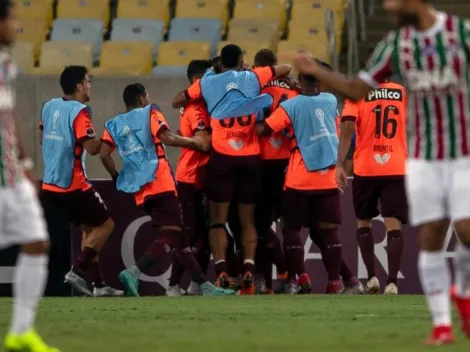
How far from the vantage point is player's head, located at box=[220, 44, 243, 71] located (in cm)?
1356

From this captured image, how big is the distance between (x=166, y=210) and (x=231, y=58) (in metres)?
1.63

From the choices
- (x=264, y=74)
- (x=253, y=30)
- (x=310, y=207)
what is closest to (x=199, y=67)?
(x=264, y=74)

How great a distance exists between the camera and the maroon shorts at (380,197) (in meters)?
13.5

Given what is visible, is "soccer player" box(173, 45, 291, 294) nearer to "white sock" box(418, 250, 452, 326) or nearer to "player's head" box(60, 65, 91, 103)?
"player's head" box(60, 65, 91, 103)

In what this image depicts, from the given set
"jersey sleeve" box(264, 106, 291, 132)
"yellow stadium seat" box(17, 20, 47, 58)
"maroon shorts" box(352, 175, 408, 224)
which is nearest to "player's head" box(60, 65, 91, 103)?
"jersey sleeve" box(264, 106, 291, 132)

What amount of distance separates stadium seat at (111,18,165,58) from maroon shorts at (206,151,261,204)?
608cm

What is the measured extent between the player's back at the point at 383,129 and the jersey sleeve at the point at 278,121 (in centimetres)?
76

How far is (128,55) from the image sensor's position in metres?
18.7

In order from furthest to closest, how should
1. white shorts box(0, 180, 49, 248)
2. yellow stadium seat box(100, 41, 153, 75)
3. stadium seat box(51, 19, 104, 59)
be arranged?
stadium seat box(51, 19, 104, 59) < yellow stadium seat box(100, 41, 153, 75) < white shorts box(0, 180, 49, 248)

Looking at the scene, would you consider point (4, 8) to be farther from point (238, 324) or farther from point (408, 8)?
point (238, 324)

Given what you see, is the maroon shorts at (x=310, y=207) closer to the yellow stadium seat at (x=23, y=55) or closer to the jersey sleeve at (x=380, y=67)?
the jersey sleeve at (x=380, y=67)

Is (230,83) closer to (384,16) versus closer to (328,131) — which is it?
(328,131)

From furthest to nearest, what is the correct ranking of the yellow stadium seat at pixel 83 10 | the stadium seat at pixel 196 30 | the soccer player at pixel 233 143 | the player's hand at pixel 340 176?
the yellow stadium seat at pixel 83 10, the stadium seat at pixel 196 30, the soccer player at pixel 233 143, the player's hand at pixel 340 176

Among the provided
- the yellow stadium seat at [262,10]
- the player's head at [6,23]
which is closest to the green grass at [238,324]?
the player's head at [6,23]
